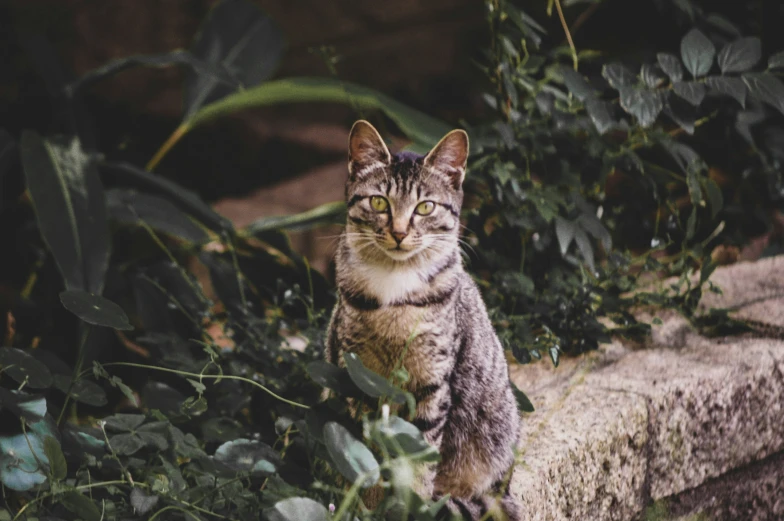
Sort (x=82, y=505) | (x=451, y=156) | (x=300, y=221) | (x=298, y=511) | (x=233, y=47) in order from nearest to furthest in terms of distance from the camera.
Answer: (x=298, y=511), (x=82, y=505), (x=451, y=156), (x=300, y=221), (x=233, y=47)

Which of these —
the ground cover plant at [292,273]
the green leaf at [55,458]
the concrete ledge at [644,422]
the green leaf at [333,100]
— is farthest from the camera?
the green leaf at [333,100]

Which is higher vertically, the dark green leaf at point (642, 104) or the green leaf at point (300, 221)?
the dark green leaf at point (642, 104)

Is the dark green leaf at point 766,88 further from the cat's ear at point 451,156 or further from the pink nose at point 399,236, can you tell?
the pink nose at point 399,236

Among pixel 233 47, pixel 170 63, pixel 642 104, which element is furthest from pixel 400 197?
pixel 233 47

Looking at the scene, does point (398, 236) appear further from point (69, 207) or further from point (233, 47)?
point (233, 47)

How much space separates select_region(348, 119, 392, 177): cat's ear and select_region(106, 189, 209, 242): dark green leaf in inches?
43.7

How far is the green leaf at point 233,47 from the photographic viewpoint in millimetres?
2930

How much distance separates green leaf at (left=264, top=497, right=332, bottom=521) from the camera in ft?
3.65

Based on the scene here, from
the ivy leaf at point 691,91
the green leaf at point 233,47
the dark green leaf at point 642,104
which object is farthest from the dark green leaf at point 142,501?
the green leaf at point 233,47

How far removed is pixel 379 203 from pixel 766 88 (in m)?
1.10

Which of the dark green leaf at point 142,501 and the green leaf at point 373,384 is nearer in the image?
the green leaf at point 373,384

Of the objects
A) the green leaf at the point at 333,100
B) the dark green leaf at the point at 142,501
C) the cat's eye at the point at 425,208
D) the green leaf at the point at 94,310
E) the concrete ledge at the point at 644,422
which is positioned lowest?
the concrete ledge at the point at 644,422

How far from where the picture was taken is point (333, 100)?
258cm

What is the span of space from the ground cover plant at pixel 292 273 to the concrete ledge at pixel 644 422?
0.33ft
